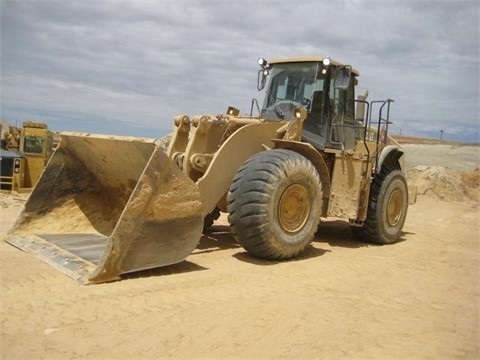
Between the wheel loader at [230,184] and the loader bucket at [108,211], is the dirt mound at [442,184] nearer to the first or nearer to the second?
the wheel loader at [230,184]

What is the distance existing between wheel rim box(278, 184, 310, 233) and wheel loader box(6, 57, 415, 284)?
0.6 inches

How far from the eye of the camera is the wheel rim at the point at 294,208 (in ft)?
19.9

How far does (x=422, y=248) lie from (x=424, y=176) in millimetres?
10225

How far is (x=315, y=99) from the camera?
742 centimetres

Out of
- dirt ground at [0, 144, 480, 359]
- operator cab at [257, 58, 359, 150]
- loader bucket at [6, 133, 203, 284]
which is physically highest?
operator cab at [257, 58, 359, 150]

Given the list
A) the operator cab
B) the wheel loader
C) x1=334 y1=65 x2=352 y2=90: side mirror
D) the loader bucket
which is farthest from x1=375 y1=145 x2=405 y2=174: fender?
the loader bucket

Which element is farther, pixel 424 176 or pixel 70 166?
pixel 424 176

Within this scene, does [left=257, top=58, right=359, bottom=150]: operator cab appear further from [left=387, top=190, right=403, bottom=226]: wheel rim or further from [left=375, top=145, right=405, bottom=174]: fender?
[left=387, top=190, right=403, bottom=226]: wheel rim

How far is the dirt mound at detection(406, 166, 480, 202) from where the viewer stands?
17062 mm

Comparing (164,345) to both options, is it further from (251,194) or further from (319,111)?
(319,111)

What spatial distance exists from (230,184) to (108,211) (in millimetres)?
1800

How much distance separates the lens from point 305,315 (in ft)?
13.8

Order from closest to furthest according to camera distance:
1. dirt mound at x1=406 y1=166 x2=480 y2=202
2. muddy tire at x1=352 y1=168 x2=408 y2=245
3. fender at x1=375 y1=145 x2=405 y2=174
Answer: muddy tire at x1=352 y1=168 x2=408 y2=245 → fender at x1=375 y1=145 x2=405 y2=174 → dirt mound at x1=406 y1=166 x2=480 y2=202

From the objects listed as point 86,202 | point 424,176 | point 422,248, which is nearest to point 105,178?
point 86,202
